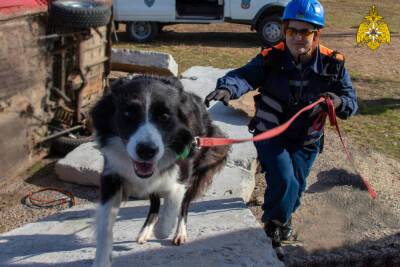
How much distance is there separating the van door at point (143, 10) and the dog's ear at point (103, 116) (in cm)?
1026

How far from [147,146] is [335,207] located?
2.87 m

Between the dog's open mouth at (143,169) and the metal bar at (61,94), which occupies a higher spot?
the dog's open mouth at (143,169)

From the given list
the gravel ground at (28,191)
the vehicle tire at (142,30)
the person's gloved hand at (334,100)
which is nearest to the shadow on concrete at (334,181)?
the person's gloved hand at (334,100)

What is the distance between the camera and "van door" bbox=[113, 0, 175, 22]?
43.0 ft

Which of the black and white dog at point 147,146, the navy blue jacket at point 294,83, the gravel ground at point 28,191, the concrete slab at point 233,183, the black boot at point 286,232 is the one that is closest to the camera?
the black and white dog at point 147,146

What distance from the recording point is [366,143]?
6887mm

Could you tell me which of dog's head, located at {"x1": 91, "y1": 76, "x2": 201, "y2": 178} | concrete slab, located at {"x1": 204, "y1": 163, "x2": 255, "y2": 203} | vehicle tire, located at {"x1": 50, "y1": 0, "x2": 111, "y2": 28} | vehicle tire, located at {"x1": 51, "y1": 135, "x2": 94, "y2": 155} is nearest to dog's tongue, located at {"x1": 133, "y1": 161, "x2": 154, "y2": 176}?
dog's head, located at {"x1": 91, "y1": 76, "x2": 201, "y2": 178}

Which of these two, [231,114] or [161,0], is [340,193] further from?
[161,0]

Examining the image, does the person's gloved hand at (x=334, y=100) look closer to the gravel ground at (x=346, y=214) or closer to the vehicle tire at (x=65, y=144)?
the gravel ground at (x=346, y=214)

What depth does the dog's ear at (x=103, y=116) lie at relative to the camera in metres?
3.20

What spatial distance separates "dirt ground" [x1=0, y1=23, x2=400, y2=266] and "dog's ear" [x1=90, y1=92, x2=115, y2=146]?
1630mm

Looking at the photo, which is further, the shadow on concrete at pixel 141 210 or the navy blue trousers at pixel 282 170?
the shadow on concrete at pixel 141 210

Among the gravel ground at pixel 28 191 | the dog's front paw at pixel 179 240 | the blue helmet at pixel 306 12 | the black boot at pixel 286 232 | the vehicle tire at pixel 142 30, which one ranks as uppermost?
the blue helmet at pixel 306 12

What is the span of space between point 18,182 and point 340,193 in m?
3.28
